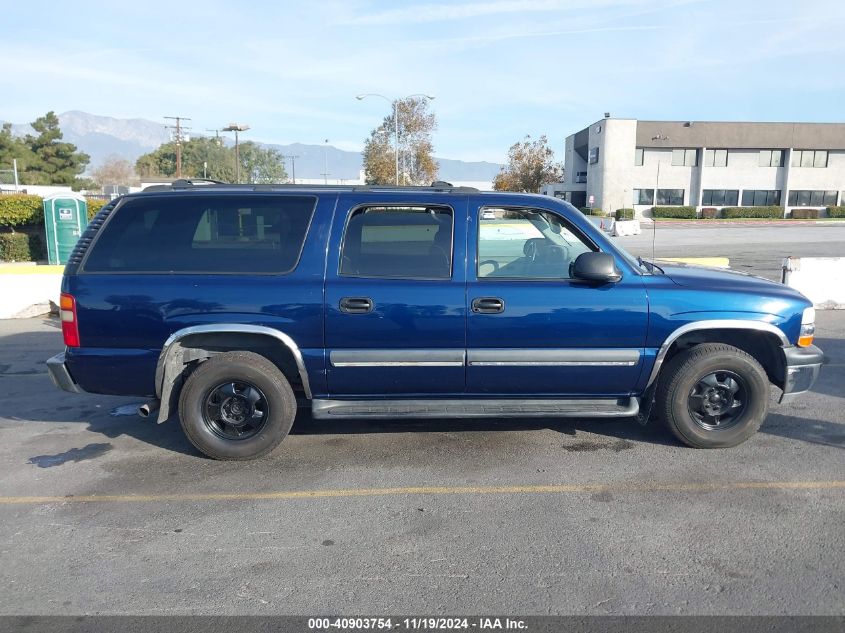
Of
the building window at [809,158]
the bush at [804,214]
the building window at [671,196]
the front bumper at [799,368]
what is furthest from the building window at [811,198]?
the front bumper at [799,368]

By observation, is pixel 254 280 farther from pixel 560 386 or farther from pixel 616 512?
pixel 616 512

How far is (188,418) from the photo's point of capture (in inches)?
177

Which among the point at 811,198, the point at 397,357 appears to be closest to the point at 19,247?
the point at 397,357

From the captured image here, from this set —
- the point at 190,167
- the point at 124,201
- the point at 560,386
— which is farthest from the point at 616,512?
the point at 190,167

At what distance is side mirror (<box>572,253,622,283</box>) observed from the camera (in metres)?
4.27

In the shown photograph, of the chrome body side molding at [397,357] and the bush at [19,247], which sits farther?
the bush at [19,247]

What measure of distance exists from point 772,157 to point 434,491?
6493 cm

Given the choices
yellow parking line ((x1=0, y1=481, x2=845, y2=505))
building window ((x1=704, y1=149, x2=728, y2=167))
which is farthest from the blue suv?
building window ((x1=704, y1=149, x2=728, y2=167))

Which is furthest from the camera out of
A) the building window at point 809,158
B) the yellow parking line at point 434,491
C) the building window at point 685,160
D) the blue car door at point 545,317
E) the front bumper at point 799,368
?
the building window at point 685,160

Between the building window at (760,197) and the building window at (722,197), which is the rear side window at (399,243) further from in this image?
the building window at (760,197)

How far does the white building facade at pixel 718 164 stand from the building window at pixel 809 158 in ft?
0.26

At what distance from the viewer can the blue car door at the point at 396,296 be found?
4.35 meters

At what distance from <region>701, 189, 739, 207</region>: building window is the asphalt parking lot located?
6001cm

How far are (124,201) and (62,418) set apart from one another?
2264mm
